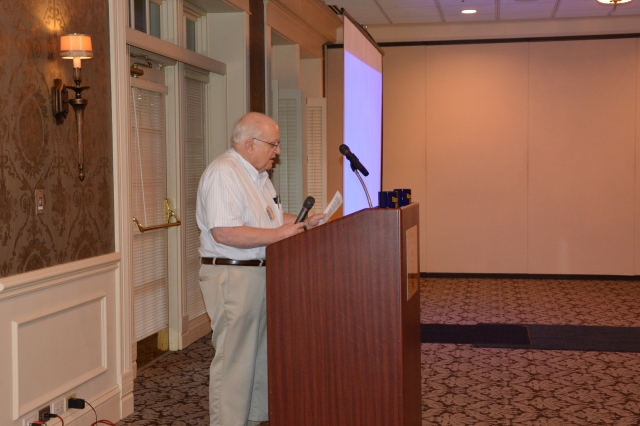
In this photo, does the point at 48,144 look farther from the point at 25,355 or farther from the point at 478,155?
the point at 478,155

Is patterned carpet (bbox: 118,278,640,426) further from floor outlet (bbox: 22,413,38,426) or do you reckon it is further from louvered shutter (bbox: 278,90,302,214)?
louvered shutter (bbox: 278,90,302,214)

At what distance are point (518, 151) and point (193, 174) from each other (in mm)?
4840

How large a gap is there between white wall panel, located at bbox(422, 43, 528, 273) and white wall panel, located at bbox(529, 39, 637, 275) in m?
0.20

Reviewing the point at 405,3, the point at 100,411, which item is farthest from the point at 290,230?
the point at 405,3

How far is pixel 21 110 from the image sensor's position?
2.95 meters

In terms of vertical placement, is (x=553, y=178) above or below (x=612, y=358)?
above

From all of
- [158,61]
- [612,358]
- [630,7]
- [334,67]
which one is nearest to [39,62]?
[158,61]

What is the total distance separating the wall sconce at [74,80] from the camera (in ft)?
10.4

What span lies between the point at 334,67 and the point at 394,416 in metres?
7.17

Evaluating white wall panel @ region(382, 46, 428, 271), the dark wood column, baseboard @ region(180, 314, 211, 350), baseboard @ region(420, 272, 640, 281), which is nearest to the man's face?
baseboard @ region(180, 314, 211, 350)

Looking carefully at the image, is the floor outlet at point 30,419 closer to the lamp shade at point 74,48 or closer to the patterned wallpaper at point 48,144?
the patterned wallpaper at point 48,144

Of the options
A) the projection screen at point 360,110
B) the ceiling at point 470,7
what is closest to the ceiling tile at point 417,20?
the ceiling at point 470,7

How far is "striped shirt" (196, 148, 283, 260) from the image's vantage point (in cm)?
304

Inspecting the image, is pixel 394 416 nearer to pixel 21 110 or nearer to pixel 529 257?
pixel 21 110
